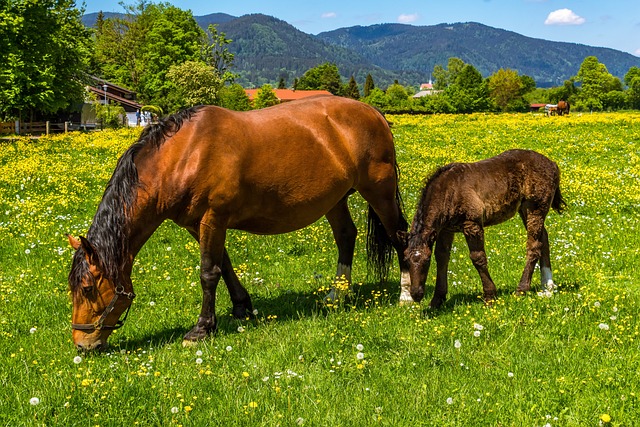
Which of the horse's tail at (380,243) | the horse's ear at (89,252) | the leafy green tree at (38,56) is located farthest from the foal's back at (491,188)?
the leafy green tree at (38,56)

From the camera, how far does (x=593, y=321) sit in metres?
6.42

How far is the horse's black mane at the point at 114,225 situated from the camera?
597 centimetres

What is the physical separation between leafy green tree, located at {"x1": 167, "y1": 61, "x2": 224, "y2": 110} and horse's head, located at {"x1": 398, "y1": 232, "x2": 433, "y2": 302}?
2687 inches

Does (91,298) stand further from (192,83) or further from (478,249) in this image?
(192,83)

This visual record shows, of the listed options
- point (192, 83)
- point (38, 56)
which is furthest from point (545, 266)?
point (192, 83)

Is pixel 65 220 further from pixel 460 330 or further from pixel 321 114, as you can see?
pixel 460 330

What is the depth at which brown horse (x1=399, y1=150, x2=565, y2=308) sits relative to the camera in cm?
691

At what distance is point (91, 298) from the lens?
604 centimetres

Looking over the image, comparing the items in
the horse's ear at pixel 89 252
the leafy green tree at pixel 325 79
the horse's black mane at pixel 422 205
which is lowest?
the horse's ear at pixel 89 252

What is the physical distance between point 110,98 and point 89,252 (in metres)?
80.0

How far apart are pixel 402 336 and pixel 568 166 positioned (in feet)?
50.8

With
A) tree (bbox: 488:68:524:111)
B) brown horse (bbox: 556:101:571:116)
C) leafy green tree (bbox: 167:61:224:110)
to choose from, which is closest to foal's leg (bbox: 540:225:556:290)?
brown horse (bbox: 556:101:571:116)

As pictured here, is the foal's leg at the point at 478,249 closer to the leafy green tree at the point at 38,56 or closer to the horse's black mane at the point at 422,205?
the horse's black mane at the point at 422,205

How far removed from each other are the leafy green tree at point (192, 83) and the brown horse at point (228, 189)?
66.6m
